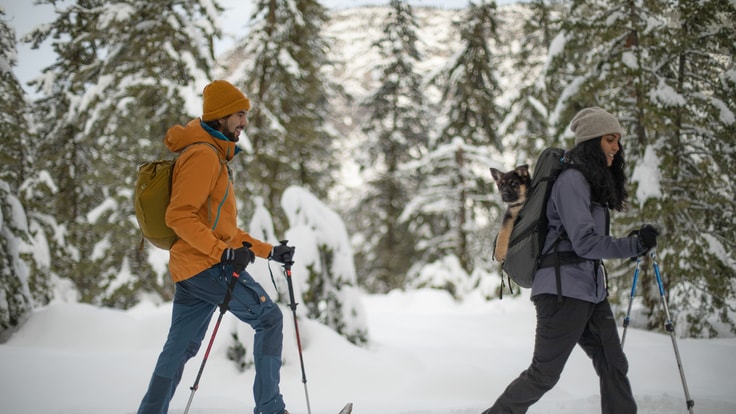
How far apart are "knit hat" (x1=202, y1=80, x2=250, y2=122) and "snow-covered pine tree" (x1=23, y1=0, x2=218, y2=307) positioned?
24.4 ft

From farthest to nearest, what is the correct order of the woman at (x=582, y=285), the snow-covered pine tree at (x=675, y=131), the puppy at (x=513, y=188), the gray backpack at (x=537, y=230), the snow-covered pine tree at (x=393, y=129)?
1. the snow-covered pine tree at (x=393, y=129)
2. the snow-covered pine tree at (x=675, y=131)
3. the puppy at (x=513, y=188)
4. the gray backpack at (x=537, y=230)
5. the woman at (x=582, y=285)

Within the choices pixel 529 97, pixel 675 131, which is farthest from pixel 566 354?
pixel 529 97

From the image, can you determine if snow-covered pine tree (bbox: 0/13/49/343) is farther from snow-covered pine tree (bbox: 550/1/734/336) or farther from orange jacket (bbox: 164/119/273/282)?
snow-covered pine tree (bbox: 550/1/734/336)

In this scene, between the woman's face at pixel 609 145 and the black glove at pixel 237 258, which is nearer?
the black glove at pixel 237 258

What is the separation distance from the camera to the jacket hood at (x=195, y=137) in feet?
9.95

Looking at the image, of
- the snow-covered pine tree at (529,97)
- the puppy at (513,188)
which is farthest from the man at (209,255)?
the snow-covered pine tree at (529,97)

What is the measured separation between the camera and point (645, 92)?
6.85 metres

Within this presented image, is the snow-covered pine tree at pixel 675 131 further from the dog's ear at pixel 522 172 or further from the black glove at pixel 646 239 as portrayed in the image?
the black glove at pixel 646 239

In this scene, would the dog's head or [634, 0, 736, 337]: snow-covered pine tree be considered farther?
[634, 0, 736, 337]: snow-covered pine tree

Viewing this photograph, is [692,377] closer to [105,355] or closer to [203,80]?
[105,355]

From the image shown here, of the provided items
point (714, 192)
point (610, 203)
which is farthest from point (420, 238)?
point (610, 203)

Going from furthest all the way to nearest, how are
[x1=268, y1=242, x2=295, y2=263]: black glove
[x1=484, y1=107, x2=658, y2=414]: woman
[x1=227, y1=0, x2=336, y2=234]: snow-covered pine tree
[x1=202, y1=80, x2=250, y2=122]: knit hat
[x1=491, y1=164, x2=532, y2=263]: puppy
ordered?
[x1=227, y1=0, x2=336, y2=234]: snow-covered pine tree
[x1=491, y1=164, x2=532, y2=263]: puppy
[x1=268, y1=242, x2=295, y2=263]: black glove
[x1=202, y1=80, x2=250, y2=122]: knit hat
[x1=484, y1=107, x2=658, y2=414]: woman

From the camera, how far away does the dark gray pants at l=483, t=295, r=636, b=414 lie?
9.55ft

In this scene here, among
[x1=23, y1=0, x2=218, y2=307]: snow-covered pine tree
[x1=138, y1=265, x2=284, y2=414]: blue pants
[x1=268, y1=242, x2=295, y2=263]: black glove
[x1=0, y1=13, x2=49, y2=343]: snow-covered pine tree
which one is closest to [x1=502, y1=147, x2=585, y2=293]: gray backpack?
[x1=268, y1=242, x2=295, y2=263]: black glove
